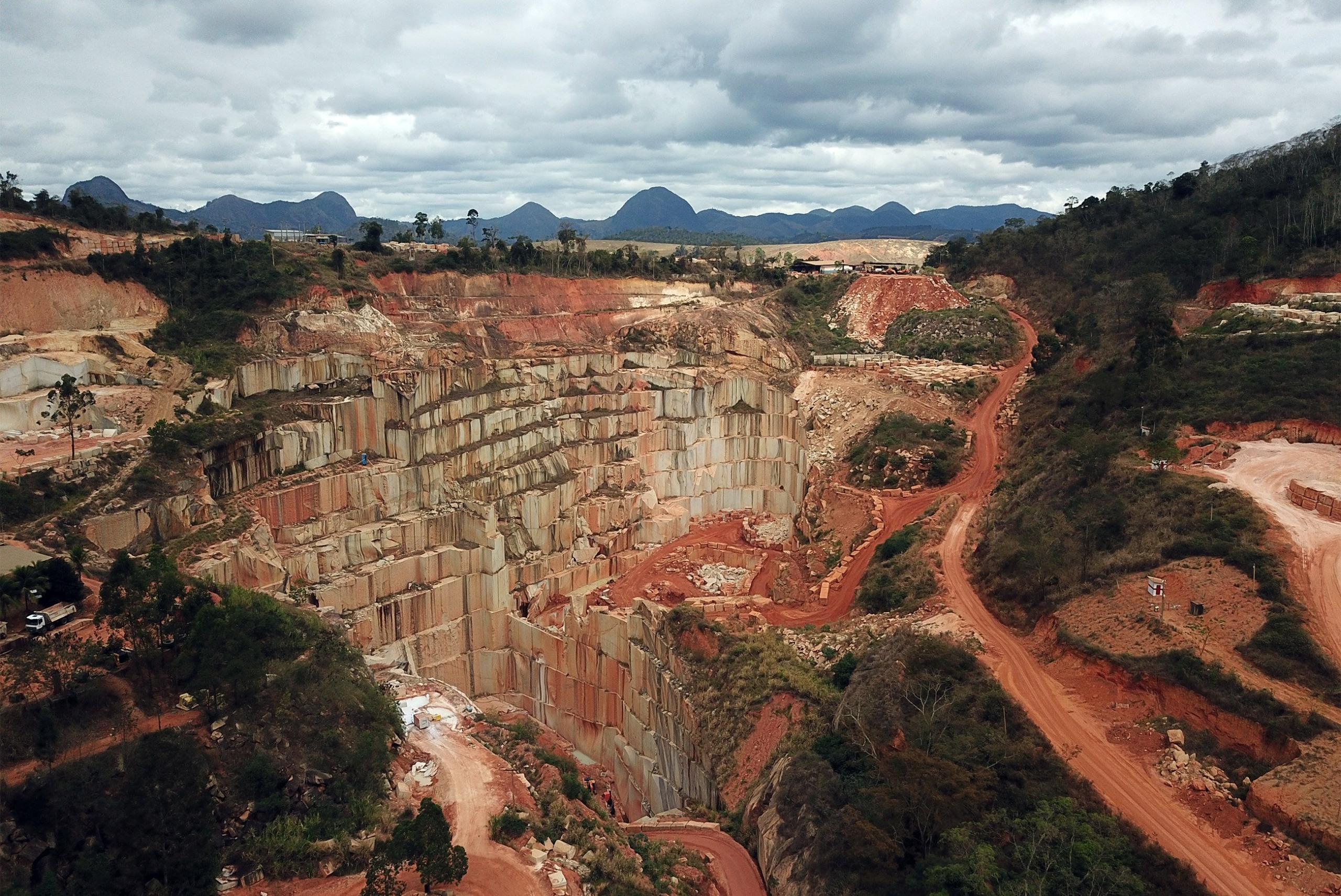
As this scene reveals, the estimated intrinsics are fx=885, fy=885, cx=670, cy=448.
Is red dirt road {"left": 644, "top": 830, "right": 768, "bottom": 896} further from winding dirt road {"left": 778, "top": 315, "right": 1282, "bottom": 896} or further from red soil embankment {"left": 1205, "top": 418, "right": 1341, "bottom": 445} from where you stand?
red soil embankment {"left": 1205, "top": 418, "right": 1341, "bottom": 445}

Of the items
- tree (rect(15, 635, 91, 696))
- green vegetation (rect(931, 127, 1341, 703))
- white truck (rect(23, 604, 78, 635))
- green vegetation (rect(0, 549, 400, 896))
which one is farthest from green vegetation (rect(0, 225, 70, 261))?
green vegetation (rect(931, 127, 1341, 703))

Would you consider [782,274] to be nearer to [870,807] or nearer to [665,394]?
[665,394]

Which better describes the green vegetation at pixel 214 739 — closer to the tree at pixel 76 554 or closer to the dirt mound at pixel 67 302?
the tree at pixel 76 554

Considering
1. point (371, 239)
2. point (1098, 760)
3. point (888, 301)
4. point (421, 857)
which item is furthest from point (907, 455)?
point (371, 239)

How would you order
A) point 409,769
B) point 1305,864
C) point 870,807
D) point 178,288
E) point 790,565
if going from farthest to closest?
point 178,288
point 790,565
point 409,769
point 870,807
point 1305,864

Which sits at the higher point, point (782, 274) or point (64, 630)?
point (782, 274)

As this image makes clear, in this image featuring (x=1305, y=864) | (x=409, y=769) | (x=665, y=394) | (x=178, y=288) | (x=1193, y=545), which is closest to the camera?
(x=1305, y=864)

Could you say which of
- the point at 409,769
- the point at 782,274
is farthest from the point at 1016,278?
the point at 409,769

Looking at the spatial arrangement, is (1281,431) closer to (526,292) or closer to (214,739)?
(214,739)
